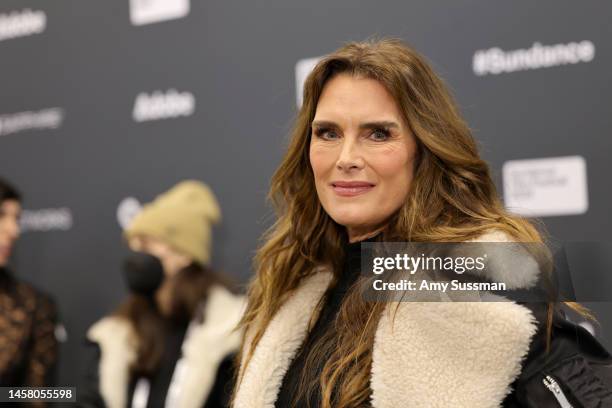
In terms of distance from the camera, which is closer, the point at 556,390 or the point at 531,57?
the point at 556,390

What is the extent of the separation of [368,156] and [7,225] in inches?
87.8

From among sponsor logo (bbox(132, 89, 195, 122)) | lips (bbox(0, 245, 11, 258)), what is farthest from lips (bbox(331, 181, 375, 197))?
lips (bbox(0, 245, 11, 258))

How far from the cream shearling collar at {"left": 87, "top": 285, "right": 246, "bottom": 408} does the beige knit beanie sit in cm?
23

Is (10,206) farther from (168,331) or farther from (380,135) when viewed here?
(380,135)

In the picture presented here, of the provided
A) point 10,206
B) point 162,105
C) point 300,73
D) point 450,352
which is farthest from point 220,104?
point 450,352

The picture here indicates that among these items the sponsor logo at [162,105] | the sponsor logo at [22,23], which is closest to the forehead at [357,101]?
the sponsor logo at [162,105]

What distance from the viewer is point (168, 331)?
116 inches

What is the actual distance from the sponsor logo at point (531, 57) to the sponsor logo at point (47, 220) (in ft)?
6.43

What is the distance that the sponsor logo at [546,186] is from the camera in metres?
2.61

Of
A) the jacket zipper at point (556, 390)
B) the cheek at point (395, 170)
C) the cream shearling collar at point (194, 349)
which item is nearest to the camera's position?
the jacket zipper at point (556, 390)

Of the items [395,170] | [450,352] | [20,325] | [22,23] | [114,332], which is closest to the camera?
[450,352]

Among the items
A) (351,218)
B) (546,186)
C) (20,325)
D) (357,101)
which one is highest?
(357,101)

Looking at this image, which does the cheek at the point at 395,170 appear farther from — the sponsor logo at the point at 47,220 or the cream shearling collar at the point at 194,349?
the sponsor logo at the point at 47,220

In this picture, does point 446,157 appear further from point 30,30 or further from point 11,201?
point 30,30
